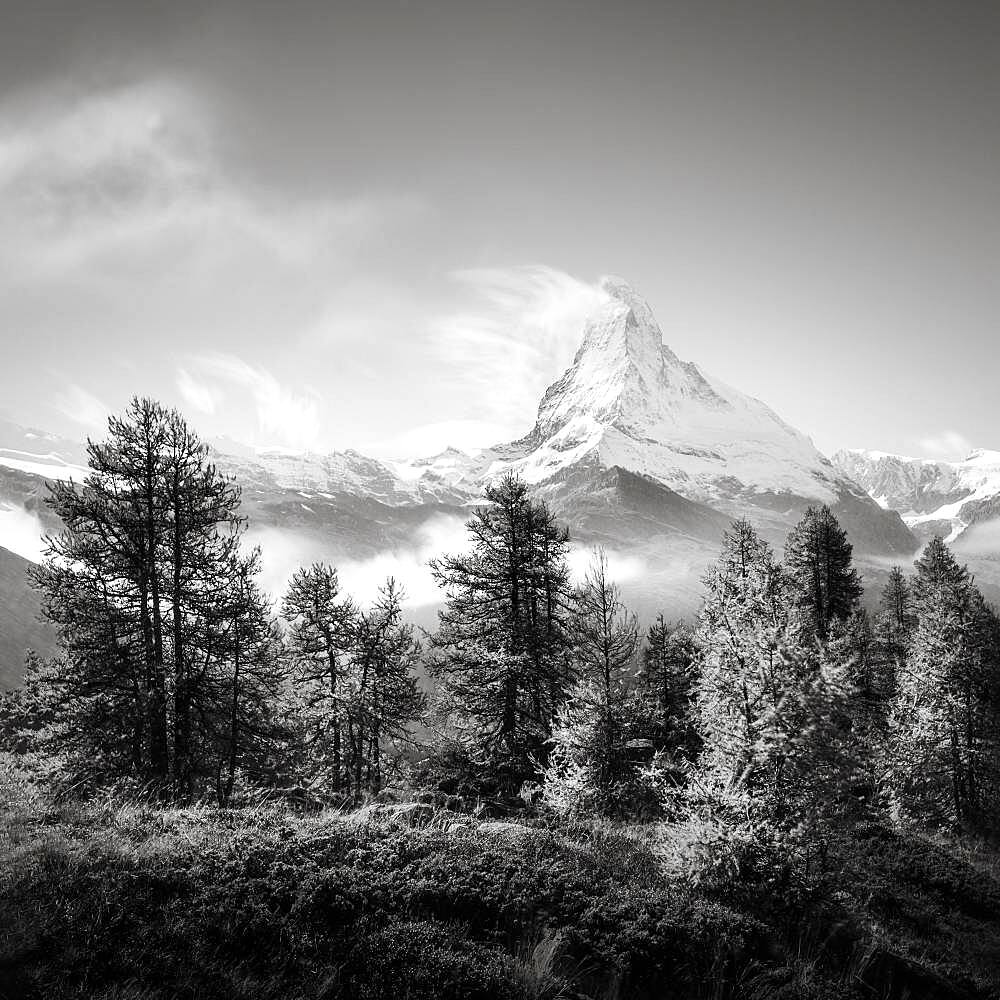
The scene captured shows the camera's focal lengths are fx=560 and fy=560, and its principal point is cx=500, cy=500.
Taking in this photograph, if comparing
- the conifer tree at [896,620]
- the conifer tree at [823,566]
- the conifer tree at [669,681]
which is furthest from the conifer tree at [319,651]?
the conifer tree at [896,620]

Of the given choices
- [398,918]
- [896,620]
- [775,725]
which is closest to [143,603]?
[398,918]

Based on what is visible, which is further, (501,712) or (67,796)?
(501,712)

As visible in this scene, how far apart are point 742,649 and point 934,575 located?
38.2 m

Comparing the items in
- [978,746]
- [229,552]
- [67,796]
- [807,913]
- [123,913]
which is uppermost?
[229,552]

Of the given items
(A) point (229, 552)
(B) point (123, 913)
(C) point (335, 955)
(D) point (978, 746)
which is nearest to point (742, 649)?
(C) point (335, 955)

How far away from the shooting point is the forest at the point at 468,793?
6.24 meters

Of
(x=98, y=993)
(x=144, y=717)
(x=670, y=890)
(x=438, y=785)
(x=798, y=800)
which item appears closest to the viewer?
(x=98, y=993)

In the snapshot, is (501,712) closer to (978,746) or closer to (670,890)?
(670,890)

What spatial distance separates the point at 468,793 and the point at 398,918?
10.7 m

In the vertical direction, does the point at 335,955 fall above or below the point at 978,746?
above

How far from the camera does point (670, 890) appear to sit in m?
8.99

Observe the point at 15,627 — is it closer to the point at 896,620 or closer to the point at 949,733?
the point at 896,620

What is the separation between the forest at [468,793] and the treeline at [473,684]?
0.10 metres

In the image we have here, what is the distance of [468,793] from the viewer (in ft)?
55.0
